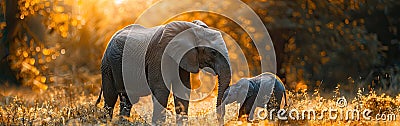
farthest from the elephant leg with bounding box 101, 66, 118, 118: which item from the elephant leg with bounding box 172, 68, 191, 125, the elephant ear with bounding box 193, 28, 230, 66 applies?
the elephant ear with bounding box 193, 28, 230, 66

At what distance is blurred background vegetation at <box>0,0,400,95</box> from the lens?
1652 cm

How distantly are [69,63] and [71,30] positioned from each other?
3682 mm

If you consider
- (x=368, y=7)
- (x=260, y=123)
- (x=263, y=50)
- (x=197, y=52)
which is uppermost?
(x=368, y=7)

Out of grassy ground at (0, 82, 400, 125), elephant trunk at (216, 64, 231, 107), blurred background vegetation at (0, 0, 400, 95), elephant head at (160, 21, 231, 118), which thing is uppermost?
blurred background vegetation at (0, 0, 400, 95)

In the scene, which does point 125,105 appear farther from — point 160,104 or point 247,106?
point 247,106

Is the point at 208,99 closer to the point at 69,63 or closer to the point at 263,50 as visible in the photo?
the point at 263,50

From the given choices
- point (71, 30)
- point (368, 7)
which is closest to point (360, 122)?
point (368, 7)

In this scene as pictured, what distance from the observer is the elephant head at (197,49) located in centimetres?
895

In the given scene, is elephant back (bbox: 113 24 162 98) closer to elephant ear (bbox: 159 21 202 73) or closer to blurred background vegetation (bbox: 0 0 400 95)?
elephant ear (bbox: 159 21 202 73)

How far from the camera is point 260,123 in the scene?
9500mm

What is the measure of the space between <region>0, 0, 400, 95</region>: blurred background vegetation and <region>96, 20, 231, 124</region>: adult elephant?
5.47 meters

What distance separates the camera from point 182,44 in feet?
30.8

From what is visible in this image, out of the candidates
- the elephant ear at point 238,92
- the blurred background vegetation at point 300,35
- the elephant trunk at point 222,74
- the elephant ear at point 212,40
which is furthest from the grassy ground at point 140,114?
the blurred background vegetation at point 300,35

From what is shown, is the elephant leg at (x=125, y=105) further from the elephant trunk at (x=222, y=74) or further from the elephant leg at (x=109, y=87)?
the elephant trunk at (x=222, y=74)
